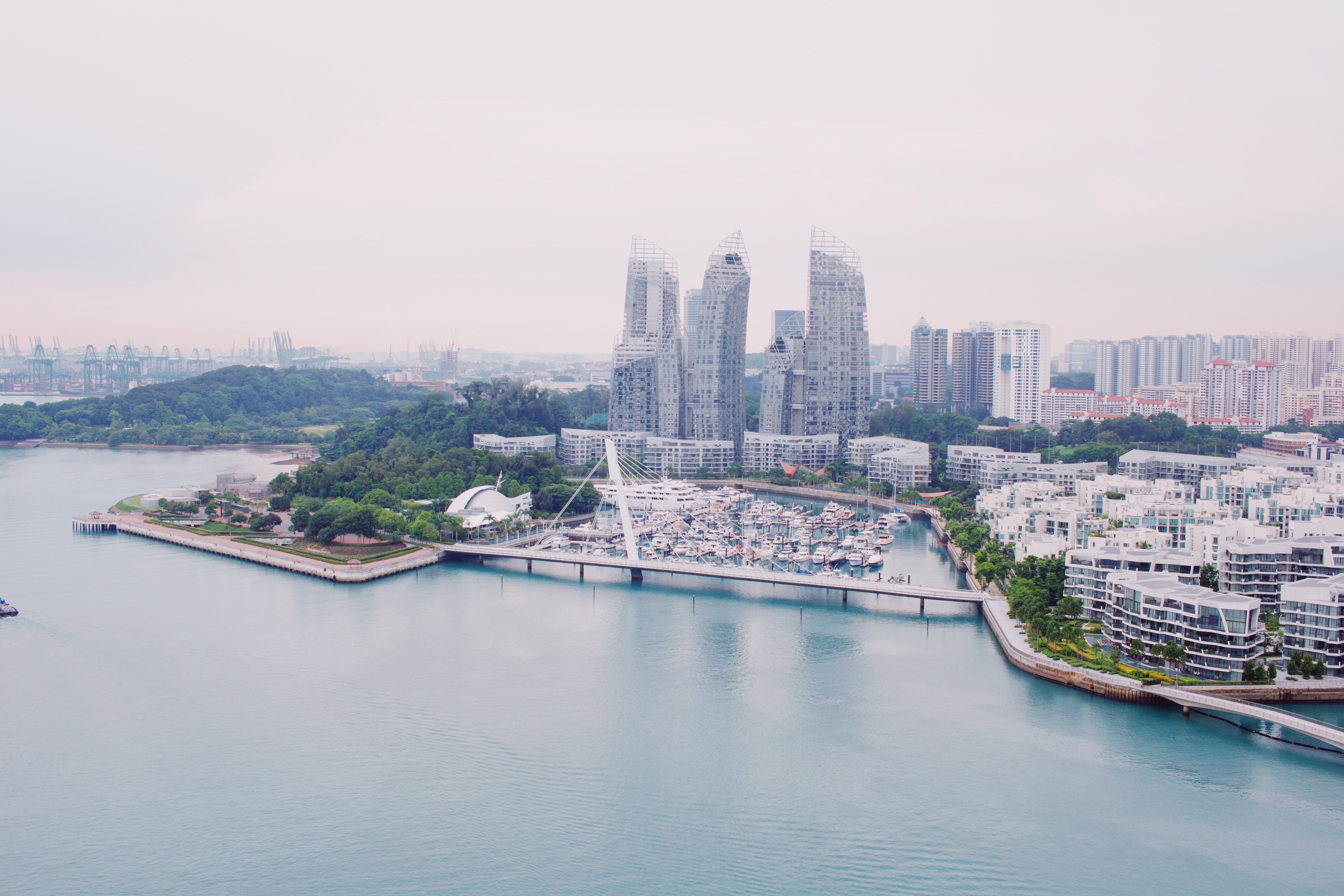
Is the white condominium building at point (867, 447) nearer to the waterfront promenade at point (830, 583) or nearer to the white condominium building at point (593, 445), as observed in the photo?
the white condominium building at point (593, 445)

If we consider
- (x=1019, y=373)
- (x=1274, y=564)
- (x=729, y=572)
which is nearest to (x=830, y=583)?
(x=729, y=572)

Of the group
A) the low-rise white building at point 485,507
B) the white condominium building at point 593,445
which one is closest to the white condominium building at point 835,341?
the white condominium building at point 593,445

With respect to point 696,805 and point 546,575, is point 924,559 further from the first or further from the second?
point 696,805

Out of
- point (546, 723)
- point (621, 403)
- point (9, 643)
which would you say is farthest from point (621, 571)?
point (621, 403)

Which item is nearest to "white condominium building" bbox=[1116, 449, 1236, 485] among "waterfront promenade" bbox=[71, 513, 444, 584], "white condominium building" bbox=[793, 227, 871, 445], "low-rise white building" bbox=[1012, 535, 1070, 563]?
"white condominium building" bbox=[793, 227, 871, 445]

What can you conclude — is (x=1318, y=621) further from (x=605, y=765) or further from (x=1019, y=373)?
(x=1019, y=373)

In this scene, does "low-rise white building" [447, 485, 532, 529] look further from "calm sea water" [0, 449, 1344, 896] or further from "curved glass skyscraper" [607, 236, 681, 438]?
"curved glass skyscraper" [607, 236, 681, 438]
